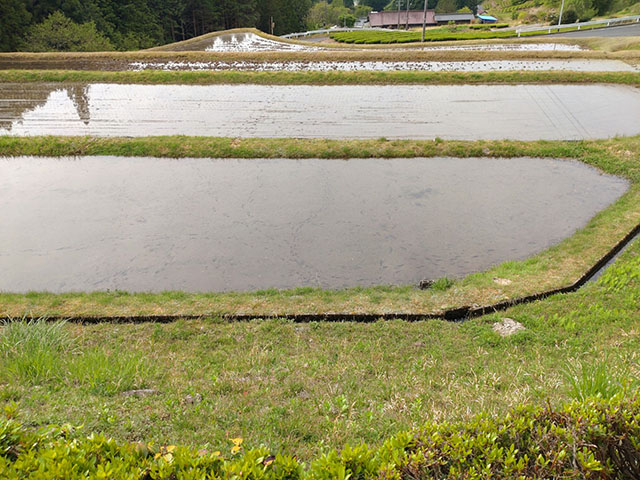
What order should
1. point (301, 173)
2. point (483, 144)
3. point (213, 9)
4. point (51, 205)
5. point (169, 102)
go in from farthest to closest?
1. point (213, 9)
2. point (169, 102)
3. point (483, 144)
4. point (301, 173)
5. point (51, 205)

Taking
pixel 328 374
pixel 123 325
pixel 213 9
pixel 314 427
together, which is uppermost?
pixel 213 9

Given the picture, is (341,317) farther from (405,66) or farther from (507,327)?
(405,66)

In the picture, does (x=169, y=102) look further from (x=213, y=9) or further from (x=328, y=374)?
(x=213, y=9)

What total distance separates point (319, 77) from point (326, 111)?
6423mm

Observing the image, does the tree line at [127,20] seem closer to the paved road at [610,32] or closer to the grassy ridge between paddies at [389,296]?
→ the paved road at [610,32]

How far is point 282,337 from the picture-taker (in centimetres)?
776

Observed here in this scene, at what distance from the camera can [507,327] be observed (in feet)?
25.6

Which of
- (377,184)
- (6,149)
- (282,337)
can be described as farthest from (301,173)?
(6,149)

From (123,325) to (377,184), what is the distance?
27.9 ft

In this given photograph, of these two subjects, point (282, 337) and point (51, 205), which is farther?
point (51, 205)

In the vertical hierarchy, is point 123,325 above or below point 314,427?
below

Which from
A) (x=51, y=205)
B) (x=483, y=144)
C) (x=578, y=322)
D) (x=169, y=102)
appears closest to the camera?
(x=578, y=322)

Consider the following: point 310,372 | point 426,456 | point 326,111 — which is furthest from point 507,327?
point 326,111

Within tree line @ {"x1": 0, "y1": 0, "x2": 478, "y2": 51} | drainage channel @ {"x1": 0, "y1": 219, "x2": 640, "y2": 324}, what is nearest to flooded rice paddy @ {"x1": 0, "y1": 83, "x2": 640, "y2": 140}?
drainage channel @ {"x1": 0, "y1": 219, "x2": 640, "y2": 324}
